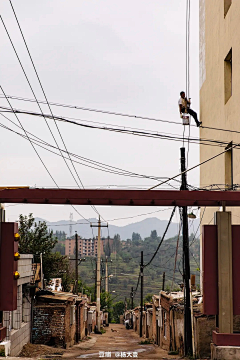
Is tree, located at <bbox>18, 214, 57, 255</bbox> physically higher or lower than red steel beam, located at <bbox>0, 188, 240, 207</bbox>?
Result: lower

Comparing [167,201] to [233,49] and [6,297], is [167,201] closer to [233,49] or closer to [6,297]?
[6,297]

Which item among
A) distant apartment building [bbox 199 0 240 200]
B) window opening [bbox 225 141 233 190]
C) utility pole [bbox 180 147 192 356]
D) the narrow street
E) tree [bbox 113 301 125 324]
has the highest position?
distant apartment building [bbox 199 0 240 200]

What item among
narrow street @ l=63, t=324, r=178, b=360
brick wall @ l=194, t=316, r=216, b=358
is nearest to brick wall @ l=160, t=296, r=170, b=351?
narrow street @ l=63, t=324, r=178, b=360

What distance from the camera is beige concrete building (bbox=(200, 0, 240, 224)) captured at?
1752cm

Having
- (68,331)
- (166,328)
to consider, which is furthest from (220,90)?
(166,328)

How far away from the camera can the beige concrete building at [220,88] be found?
1752 cm

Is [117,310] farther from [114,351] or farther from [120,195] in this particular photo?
[120,195]

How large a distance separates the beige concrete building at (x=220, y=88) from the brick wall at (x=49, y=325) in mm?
9020

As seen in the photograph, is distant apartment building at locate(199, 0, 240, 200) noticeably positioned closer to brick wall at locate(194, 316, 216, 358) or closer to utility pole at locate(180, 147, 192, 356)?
utility pole at locate(180, 147, 192, 356)

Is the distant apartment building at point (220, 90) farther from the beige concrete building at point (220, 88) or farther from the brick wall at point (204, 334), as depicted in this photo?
the brick wall at point (204, 334)

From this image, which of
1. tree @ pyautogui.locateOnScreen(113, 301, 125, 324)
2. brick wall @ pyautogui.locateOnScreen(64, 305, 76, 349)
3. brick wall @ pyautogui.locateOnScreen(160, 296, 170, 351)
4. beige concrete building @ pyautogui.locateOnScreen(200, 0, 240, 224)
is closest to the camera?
beige concrete building @ pyautogui.locateOnScreen(200, 0, 240, 224)

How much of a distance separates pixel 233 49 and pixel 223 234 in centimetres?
882

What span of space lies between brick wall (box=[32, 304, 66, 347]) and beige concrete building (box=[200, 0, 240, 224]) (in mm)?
9020

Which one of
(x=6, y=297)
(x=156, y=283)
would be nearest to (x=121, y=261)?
(x=156, y=283)
